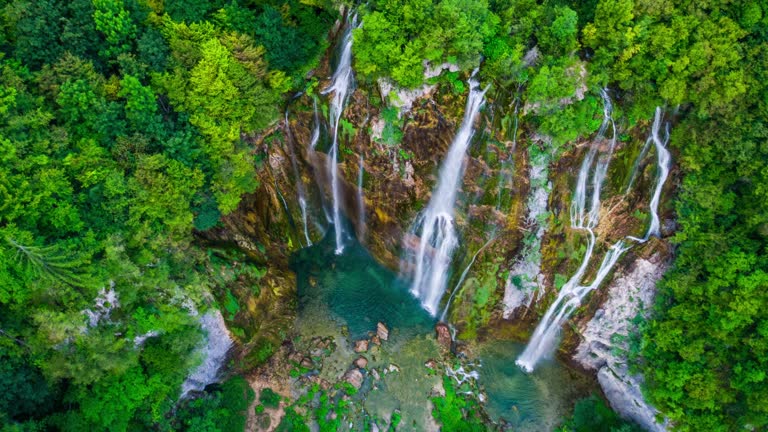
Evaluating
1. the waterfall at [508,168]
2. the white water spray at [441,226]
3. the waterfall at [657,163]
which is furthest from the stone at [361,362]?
the waterfall at [657,163]

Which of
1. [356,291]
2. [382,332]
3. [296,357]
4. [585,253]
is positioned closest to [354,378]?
[382,332]

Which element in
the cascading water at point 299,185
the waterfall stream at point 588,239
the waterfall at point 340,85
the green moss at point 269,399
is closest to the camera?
the waterfall stream at point 588,239

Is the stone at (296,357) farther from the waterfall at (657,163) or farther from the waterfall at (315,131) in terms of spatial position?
the waterfall at (657,163)

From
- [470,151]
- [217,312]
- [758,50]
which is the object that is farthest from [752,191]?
[217,312]

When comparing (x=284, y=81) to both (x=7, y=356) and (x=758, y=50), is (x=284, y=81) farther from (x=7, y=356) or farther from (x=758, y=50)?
(x=758, y=50)

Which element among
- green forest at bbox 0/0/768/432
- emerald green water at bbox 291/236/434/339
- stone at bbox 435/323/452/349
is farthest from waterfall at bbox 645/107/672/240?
emerald green water at bbox 291/236/434/339
